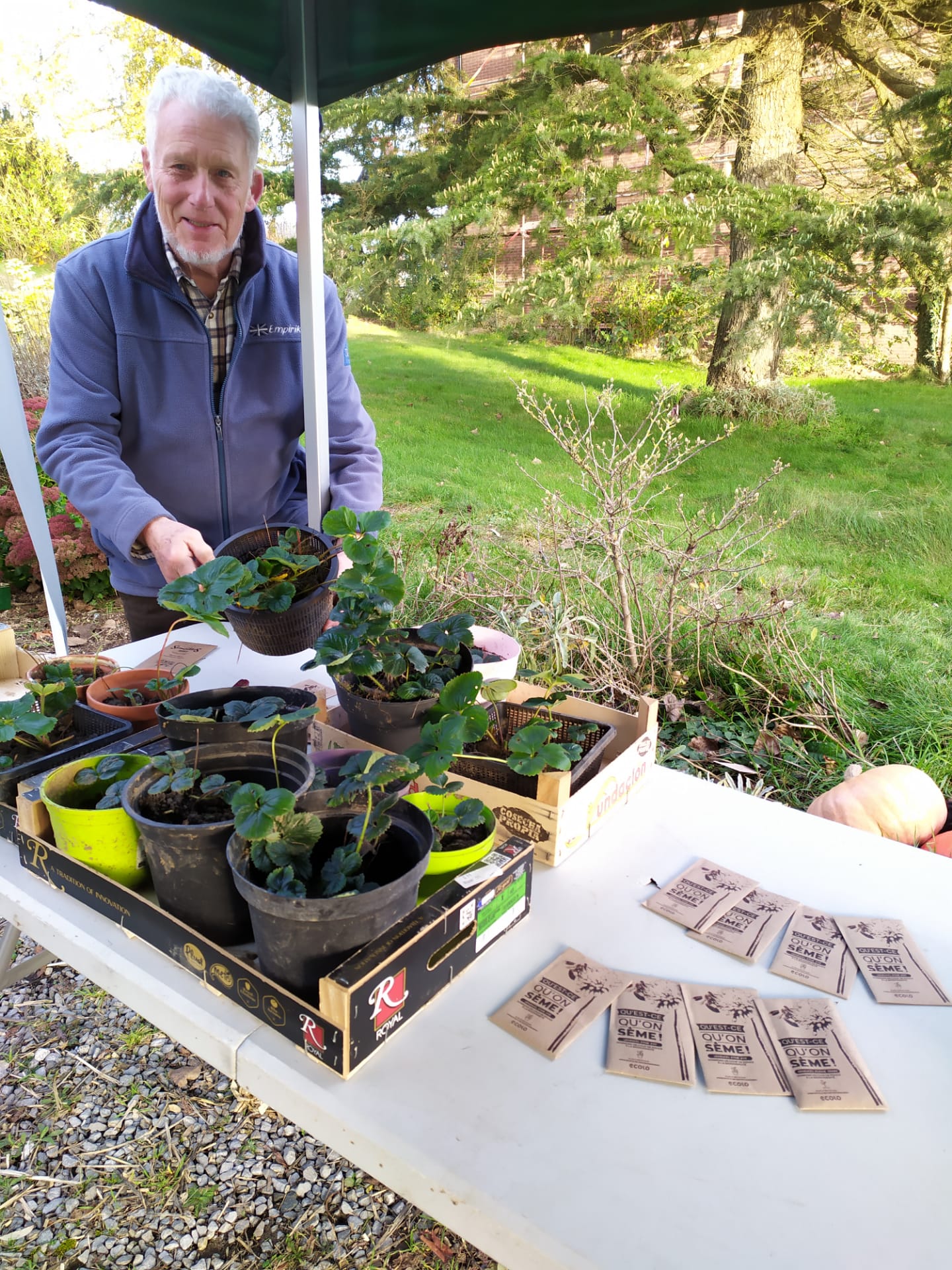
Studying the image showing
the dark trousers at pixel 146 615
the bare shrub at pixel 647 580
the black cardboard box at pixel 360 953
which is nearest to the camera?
the black cardboard box at pixel 360 953

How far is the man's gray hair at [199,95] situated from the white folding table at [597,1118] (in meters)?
1.44

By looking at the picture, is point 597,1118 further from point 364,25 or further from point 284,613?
point 364,25

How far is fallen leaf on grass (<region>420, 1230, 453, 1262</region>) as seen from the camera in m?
1.33

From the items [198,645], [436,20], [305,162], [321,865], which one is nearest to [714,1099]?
[321,865]

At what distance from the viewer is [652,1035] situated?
75 centimetres

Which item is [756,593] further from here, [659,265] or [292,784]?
[659,265]

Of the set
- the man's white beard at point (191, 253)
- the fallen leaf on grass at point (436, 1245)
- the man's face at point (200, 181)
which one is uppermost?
the man's face at point (200, 181)

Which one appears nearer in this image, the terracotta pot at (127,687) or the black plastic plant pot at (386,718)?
the black plastic plant pot at (386,718)

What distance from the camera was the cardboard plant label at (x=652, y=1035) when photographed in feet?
2.35

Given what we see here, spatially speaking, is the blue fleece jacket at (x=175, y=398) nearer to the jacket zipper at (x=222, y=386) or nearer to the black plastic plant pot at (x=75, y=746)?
the jacket zipper at (x=222, y=386)

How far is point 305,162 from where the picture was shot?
161 cm

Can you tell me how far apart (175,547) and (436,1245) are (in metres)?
1.26

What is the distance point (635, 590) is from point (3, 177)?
7.85 m

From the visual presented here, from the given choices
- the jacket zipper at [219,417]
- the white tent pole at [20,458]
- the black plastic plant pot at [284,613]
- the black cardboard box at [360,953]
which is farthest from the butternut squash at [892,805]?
the white tent pole at [20,458]
